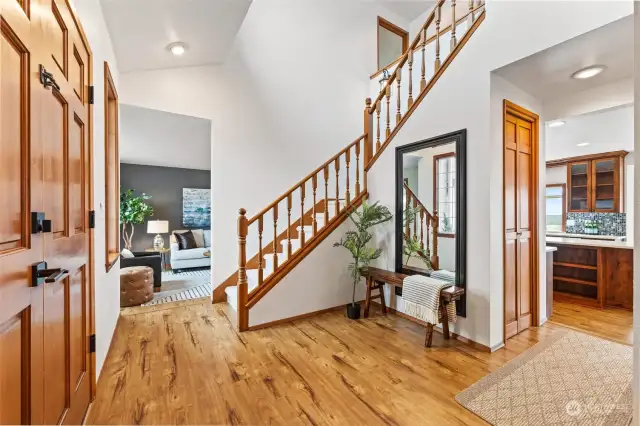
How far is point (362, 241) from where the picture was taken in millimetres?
3445

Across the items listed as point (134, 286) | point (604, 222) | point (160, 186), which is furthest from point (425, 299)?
point (160, 186)

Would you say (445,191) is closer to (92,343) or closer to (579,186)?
(92,343)

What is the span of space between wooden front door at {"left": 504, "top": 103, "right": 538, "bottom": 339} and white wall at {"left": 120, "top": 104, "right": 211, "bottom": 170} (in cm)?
359

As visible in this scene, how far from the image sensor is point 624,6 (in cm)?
186

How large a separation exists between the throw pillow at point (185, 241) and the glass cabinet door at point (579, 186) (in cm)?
769

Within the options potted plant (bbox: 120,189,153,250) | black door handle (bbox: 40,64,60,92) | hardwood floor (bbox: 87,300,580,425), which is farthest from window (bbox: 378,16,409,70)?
potted plant (bbox: 120,189,153,250)

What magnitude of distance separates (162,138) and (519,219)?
16.0 feet

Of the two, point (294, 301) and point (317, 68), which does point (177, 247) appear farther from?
point (317, 68)

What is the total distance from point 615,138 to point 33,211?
6.69 metres

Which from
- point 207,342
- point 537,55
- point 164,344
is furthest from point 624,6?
point 164,344

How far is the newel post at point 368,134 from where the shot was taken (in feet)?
12.8

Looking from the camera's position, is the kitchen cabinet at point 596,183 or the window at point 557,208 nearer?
the kitchen cabinet at point 596,183

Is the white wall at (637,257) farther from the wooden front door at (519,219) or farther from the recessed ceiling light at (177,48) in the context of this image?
the recessed ceiling light at (177,48)

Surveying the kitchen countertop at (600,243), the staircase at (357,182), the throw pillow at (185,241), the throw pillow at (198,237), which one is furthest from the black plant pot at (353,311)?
the throw pillow at (198,237)
